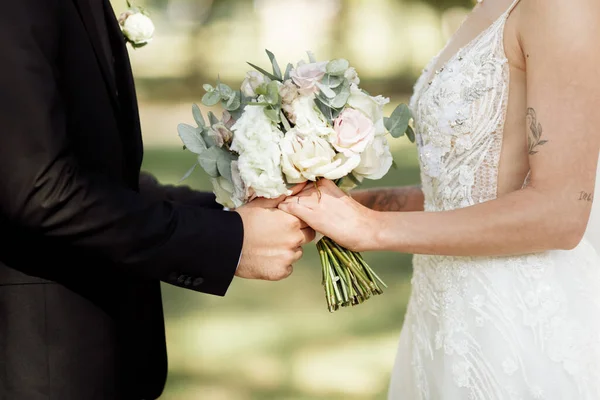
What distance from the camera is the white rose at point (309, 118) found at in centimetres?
171

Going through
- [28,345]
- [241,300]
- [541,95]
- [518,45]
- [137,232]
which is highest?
[518,45]

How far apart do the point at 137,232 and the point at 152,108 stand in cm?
575

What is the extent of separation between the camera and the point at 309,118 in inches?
67.8

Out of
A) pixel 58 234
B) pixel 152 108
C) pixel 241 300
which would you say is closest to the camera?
pixel 58 234

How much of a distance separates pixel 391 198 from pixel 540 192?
71 cm

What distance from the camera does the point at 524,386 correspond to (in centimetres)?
180

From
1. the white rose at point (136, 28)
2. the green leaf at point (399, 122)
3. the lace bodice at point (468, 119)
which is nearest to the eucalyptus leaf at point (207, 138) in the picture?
the green leaf at point (399, 122)

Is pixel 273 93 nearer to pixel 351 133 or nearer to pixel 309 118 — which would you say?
pixel 309 118

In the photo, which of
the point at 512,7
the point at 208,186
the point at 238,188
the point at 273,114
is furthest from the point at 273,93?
the point at 208,186

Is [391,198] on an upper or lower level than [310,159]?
lower

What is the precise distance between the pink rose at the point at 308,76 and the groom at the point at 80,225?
0.33 metres

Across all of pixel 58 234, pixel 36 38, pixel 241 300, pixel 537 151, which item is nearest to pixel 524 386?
pixel 537 151

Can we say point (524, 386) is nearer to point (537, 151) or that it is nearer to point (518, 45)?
point (537, 151)

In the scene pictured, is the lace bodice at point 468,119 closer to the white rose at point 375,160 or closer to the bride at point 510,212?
the bride at point 510,212
